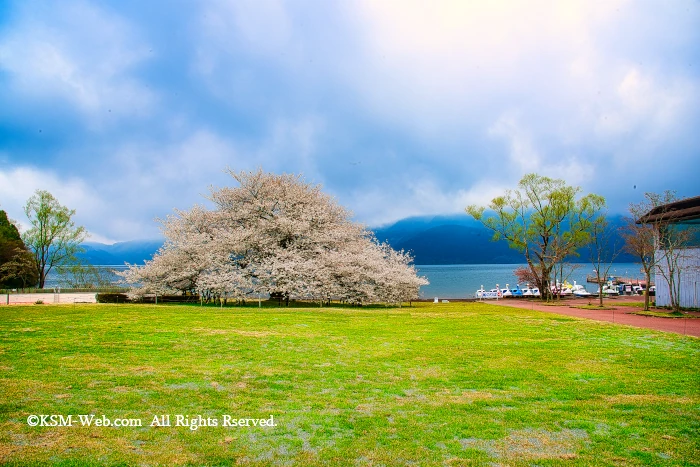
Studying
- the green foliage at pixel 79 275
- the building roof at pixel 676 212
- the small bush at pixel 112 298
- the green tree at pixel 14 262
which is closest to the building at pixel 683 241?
the building roof at pixel 676 212

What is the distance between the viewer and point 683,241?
2834 cm

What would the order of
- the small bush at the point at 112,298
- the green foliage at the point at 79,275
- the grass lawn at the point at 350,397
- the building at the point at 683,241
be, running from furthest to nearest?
the green foliage at the point at 79,275 → the small bush at the point at 112,298 → the building at the point at 683,241 → the grass lawn at the point at 350,397

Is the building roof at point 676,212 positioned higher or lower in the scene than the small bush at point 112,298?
higher

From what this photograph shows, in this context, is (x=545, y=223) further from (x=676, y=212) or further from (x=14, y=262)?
(x=14, y=262)

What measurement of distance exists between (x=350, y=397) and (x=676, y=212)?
30.9 meters

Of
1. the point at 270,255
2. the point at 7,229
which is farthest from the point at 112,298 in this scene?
the point at 7,229

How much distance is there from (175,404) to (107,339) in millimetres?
7591

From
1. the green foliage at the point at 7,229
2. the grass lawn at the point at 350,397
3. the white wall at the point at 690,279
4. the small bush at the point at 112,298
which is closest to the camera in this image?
the grass lawn at the point at 350,397

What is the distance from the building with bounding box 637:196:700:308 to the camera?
28562mm

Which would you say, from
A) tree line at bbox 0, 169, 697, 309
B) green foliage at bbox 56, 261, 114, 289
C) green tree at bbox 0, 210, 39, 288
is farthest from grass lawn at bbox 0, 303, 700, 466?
green tree at bbox 0, 210, 39, 288

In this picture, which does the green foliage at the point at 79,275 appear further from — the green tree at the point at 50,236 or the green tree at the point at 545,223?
the green tree at the point at 545,223

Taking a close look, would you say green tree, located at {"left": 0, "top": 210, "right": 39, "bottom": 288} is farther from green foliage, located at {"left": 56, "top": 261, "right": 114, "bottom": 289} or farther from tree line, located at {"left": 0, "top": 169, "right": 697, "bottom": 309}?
tree line, located at {"left": 0, "top": 169, "right": 697, "bottom": 309}

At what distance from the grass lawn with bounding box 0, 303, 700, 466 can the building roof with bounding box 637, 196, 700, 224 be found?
17978 mm

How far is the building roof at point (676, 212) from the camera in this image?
94.6 feet
